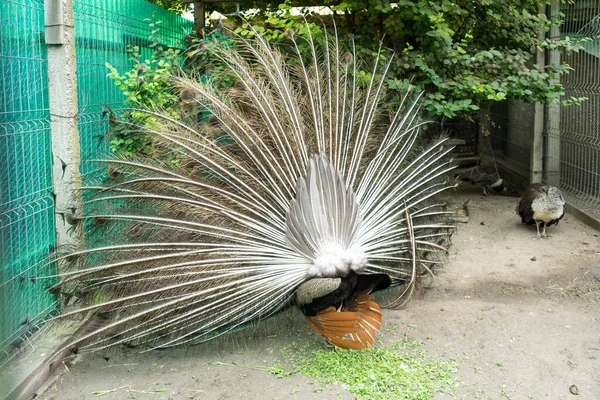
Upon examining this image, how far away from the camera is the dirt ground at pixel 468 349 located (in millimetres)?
4102

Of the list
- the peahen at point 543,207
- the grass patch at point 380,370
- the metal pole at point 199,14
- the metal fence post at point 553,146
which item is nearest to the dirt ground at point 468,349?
the grass patch at point 380,370

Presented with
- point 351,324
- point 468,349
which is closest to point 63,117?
point 351,324

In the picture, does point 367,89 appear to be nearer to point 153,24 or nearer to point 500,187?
point 153,24

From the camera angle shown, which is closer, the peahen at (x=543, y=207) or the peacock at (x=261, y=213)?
the peacock at (x=261, y=213)

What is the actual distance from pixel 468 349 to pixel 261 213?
1722mm

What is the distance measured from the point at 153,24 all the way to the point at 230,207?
2.78 meters

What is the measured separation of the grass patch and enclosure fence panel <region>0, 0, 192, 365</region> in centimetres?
178

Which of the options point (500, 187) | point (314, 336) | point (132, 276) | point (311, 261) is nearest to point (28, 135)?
point (132, 276)

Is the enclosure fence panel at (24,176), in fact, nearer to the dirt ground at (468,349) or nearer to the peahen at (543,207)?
the dirt ground at (468,349)

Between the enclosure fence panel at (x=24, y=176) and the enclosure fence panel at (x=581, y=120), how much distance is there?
20.8 ft

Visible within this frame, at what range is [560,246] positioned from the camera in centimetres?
709

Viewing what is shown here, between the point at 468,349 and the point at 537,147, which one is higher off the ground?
the point at 537,147

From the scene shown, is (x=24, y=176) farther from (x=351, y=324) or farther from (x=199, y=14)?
(x=199, y=14)

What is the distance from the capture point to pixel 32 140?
4500 millimetres
